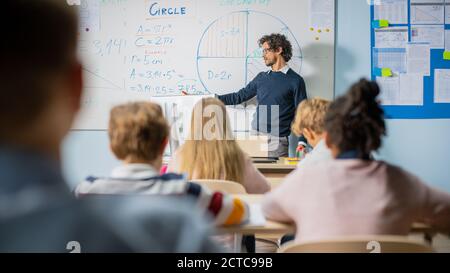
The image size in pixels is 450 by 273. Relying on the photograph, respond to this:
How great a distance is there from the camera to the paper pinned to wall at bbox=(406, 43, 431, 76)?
13.2ft

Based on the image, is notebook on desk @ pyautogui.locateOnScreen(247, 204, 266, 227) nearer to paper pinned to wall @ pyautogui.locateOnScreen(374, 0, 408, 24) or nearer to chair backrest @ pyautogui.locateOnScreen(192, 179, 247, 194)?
chair backrest @ pyautogui.locateOnScreen(192, 179, 247, 194)

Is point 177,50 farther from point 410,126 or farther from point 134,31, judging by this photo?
point 410,126

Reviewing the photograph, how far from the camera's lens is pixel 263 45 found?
4000 millimetres

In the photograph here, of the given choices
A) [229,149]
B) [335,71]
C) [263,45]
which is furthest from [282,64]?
[229,149]

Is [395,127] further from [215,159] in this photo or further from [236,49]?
[215,159]

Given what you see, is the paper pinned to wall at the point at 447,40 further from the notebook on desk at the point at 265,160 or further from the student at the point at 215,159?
the student at the point at 215,159

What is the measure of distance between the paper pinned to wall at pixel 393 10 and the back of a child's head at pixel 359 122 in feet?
9.68

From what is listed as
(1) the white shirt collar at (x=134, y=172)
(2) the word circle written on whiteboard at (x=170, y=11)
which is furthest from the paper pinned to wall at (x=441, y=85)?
(1) the white shirt collar at (x=134, y=172)

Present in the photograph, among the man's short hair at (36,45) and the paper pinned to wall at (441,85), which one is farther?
the paper pinned to wall at (441,85)

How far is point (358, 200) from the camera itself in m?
1.26

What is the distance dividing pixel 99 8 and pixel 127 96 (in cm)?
85

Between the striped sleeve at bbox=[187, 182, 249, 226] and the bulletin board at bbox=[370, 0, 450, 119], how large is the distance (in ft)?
9.93

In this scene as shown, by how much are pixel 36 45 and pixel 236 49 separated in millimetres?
3689

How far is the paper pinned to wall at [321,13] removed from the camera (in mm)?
4016
